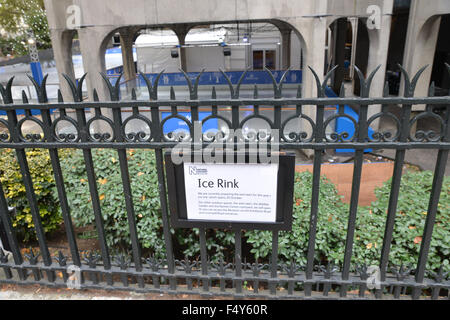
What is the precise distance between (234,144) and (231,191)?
1.21 feet

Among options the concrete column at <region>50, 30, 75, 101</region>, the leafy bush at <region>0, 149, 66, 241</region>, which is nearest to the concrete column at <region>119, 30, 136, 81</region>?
the concrete column at <region>50, 30, 75, 101</region>

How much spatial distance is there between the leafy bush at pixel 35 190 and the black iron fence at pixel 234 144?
81cm

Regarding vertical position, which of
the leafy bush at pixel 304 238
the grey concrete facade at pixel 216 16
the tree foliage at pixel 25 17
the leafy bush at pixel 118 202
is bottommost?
the leafy bush at pixel 304 238

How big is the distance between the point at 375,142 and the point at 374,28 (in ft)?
38.4

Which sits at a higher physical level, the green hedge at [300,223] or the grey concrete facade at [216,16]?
the grey concrete facade at [216,16]

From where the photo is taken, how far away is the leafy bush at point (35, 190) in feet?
12.9

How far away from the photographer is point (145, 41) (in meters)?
23.6

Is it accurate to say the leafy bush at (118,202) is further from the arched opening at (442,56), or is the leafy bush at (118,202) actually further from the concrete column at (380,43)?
the arched opening at (442,56)

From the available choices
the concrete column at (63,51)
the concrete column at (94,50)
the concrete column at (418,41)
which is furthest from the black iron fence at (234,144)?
the concrete column at (63,51)

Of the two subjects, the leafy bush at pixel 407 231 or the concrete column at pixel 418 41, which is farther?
the concrete column at pixel 418 41

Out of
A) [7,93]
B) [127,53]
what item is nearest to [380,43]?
[7,93]

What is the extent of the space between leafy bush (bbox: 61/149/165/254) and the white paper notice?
0.78 metres

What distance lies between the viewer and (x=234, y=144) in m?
2.56

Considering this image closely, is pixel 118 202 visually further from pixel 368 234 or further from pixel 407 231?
pixel 407 231
